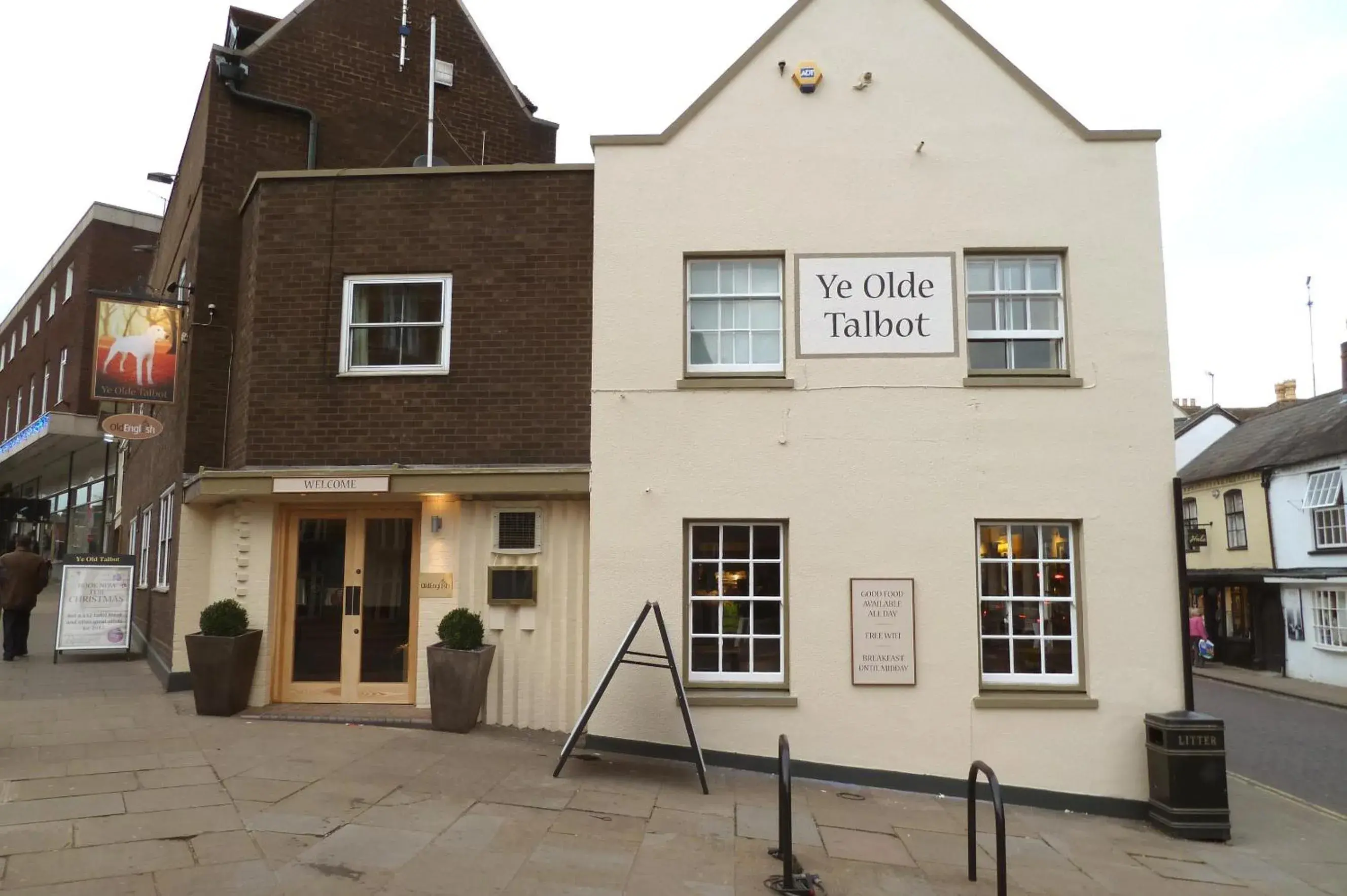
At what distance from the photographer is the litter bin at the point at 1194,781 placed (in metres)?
8.40

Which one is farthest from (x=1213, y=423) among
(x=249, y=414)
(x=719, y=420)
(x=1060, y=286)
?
(x=249, y=414)

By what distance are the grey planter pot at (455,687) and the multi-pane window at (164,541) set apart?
16.6 ft

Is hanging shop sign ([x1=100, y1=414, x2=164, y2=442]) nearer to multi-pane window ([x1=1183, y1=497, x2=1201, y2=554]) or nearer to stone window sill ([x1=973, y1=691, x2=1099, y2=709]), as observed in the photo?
stone window sill ([x1=973, y1=691, x2=1099, y2=709])

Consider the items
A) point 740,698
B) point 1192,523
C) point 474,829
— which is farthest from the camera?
point 1192,523

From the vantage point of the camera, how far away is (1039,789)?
8.96 meters

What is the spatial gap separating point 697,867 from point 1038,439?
543 cm

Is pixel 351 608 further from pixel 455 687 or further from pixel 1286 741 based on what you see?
pixel 1286 741

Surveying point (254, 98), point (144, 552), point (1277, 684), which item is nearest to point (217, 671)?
point (144, 552)

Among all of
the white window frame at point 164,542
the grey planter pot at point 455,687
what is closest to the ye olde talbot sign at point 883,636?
the grey planter pot at point 455,687

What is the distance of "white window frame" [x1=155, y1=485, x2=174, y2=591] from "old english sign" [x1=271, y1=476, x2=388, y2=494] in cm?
319

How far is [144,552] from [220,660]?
268 inches

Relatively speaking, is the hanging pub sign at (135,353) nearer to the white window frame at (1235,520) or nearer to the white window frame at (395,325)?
the white window frame at (395,325)

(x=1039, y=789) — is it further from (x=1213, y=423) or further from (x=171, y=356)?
(x=1213, y=423)

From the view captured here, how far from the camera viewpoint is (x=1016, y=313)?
9781 millimetres
